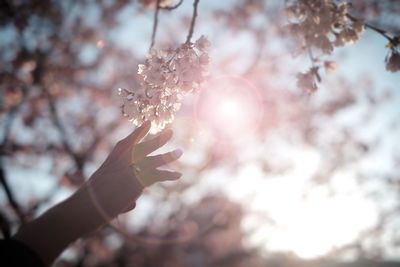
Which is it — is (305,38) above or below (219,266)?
below

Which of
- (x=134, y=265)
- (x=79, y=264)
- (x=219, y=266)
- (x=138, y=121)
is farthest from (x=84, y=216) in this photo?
(x=219, y=266)

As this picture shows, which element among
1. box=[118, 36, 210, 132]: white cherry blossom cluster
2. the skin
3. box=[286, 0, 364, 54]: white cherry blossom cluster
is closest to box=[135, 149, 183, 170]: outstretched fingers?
the skin

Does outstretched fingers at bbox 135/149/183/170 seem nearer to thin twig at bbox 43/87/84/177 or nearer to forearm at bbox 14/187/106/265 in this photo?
forearm at bbox 14/187/106/265

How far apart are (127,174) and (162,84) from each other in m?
0.70

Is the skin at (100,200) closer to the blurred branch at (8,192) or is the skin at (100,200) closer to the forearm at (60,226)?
the forearm at (60,226)

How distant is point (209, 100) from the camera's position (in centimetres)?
1063

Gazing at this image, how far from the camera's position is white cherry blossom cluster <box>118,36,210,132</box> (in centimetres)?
235

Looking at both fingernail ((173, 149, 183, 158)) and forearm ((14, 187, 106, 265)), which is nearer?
forearm ((14, 187, 106, 265))

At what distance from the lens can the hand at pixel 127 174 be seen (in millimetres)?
1901

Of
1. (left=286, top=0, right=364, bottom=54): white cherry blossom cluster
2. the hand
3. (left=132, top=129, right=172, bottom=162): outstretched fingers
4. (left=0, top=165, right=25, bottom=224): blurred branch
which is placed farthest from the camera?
(left=0, top=165, right=25, bottom=224): blurred branch

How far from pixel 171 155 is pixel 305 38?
6.46ft

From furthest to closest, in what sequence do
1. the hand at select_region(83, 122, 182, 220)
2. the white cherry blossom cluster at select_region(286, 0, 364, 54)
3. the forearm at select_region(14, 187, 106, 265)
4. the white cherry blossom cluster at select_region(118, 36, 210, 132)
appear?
the white cherry blossom cluster at select_region(286, 0, 364, 54) < the white cherry blossom cluster at select_region(118, 36, 210, 132) < the hand at select_region(83, 122, 182, 220) < the forearm at select_region(14, 187, 106, 265)

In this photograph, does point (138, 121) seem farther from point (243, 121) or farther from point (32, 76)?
point (243, 121)

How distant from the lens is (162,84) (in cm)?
237
